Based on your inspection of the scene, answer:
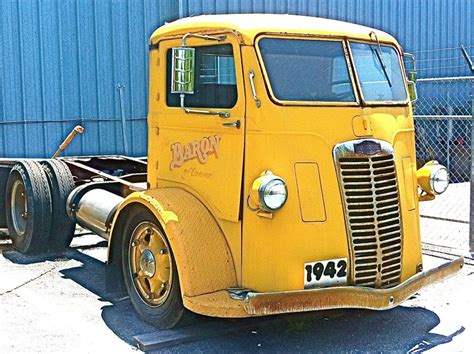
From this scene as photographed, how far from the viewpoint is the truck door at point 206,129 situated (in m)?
4.96

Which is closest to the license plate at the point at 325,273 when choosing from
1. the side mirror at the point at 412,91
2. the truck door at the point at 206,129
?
the truck door at the point at 206,129

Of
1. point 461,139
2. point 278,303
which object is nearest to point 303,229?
point 278,303

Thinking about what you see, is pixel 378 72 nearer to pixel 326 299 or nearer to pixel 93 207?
pixel 326 299

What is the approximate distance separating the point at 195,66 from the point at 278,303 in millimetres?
2010

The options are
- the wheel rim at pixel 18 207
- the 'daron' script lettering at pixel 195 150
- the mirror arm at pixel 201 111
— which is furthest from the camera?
the wheel rim at pixel 18 207

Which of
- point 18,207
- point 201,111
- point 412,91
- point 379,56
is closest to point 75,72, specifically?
point 18,207

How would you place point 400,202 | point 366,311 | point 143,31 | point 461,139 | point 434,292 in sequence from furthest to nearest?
point 461,139
point 143,31
point 434,292
point 366,311
point 400,202

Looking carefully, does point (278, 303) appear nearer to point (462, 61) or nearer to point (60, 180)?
point (60, 180)

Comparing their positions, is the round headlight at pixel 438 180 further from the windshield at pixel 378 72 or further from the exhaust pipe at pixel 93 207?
the exhaust pipe at pixel 93 207

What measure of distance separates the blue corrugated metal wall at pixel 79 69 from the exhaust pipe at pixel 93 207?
182 inches

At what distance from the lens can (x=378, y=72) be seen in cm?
546

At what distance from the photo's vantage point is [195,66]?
17.5ft

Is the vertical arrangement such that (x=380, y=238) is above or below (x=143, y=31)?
below

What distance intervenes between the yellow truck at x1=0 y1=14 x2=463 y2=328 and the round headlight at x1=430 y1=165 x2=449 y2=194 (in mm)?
13
